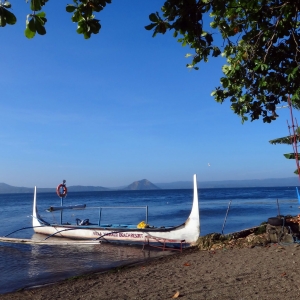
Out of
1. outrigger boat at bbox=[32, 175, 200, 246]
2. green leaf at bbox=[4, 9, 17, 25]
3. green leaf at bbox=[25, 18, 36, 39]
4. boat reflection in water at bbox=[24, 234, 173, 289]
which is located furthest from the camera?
outrigger boat at bbox=[32, 175, 200, 246]

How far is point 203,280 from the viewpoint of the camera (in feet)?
25.0

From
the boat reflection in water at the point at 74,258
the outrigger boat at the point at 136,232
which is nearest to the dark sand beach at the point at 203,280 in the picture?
the boat reflection in water at the point at 74,258

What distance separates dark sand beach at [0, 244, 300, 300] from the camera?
6.49 metres

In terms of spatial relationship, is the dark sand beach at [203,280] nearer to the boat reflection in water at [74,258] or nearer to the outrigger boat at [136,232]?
the boat reflection in water at [74,258]

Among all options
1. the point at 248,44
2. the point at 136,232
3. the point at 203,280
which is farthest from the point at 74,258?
the point at 248,44

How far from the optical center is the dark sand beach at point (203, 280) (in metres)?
6.49

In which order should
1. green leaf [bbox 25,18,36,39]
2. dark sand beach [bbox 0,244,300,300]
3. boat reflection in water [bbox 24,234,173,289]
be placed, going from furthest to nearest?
boat reflection in water [bbox 24,234,173,289]
dark sand beach [bbox 0,244,300,300]
green leaf [bbox 25,18,36,39]

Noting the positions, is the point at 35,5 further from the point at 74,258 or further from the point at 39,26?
the point at 74,258

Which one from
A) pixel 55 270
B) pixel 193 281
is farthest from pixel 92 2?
pixel 55 270

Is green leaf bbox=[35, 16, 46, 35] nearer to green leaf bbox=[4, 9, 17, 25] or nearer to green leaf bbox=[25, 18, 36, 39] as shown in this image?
green leaf bbox=[25, 18, 36, 39]

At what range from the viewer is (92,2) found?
3.34 meters

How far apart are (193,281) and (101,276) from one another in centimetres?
297

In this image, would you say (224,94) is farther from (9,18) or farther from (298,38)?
(9,18)

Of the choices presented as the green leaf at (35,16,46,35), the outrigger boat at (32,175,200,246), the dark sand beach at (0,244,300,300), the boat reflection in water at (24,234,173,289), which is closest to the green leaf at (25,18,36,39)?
the green leaf at (35,16,46,35)
